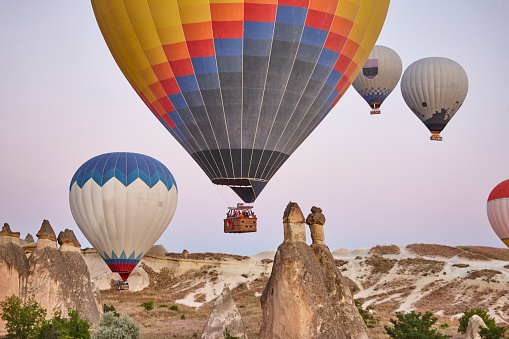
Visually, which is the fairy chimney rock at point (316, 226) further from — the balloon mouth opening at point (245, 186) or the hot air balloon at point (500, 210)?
the hot air balloon at point (500, 210)

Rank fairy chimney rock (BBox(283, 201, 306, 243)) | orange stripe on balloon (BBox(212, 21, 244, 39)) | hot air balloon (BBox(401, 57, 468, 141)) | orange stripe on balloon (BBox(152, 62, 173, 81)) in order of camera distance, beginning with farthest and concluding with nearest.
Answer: hot air balloon (BBox(401, 57, 468, 141))
orange stripe on balloon (BBox(152, 62, 173, 81))
orange stripe on balloon (BBox(212, 21, 244, 39))
fairy chimney rock (BBox(283, 201, 306, 243))

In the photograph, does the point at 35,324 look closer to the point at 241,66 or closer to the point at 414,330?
the point at 241,66

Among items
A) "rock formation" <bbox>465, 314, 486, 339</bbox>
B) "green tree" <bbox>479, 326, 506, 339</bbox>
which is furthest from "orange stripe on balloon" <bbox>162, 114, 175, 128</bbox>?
"green tree" <bbox>479, 326, 506, 339</bbox>

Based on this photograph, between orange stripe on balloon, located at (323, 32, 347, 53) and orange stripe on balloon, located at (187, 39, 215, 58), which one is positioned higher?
orange stripe on balloon, located at (323, 32, 347, 53)

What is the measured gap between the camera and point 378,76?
53.3 m

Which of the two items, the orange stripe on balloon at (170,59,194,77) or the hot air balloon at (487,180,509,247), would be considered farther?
the hot air balloon at (487,180,509,247)

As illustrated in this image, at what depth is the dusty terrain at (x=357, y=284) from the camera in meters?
37.8

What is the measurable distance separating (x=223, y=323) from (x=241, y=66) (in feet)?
37.1

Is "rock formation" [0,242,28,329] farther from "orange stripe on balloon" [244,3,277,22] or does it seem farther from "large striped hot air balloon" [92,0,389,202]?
"orange stripe on balloon" [244,3,277,22]

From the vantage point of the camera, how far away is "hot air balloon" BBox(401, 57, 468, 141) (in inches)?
1998

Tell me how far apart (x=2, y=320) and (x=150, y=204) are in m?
15.2

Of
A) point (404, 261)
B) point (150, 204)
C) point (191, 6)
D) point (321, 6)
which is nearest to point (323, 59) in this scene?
point (321, 6)

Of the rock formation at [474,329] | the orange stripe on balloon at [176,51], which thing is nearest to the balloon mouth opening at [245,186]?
the orange stripe on balloon at [176,51]

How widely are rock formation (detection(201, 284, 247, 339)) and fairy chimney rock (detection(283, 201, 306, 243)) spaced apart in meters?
6.79
